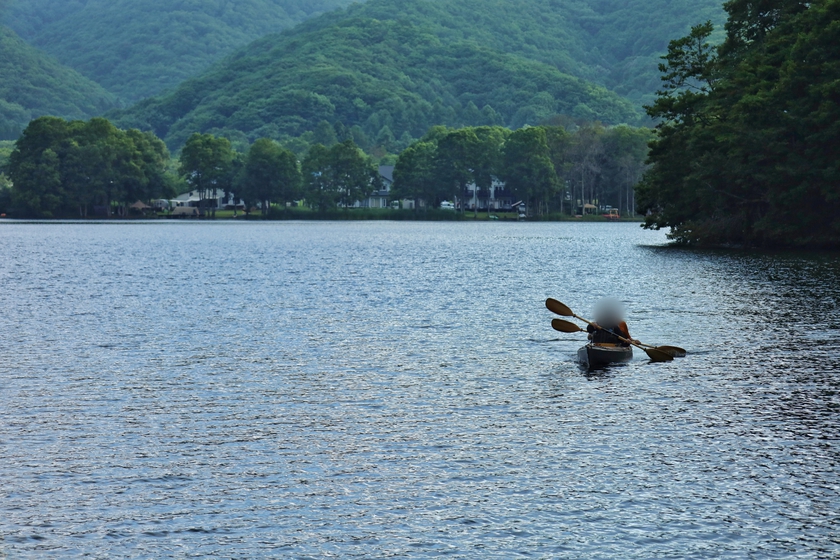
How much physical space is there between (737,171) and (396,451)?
280 ft

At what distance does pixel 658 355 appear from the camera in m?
40.6

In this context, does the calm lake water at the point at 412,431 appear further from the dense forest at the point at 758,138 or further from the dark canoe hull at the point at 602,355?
the dense forest at the point at 758,138

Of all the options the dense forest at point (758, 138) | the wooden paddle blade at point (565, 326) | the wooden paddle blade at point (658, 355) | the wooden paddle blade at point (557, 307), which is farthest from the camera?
the dense forest at point (758, 138)

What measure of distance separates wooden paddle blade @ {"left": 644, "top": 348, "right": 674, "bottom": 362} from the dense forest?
5894 centimetres

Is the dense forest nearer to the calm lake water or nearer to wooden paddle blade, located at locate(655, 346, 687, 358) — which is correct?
the calm lake water

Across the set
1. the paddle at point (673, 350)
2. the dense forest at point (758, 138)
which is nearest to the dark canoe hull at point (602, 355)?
the paddle at point (673, 350)

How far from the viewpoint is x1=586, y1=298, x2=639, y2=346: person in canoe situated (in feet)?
134

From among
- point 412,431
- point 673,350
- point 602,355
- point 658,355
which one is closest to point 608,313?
point 602,355

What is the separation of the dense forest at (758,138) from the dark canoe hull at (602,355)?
5970cm

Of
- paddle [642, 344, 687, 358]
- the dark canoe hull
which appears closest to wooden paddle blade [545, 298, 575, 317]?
the dark canoe hull

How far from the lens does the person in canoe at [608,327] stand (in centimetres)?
4091

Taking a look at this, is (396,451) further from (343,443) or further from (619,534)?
(619,534)

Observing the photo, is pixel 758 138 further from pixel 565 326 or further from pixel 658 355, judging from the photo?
pixel 658 355

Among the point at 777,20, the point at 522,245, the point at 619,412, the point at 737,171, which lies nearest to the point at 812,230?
the point at 737,171
